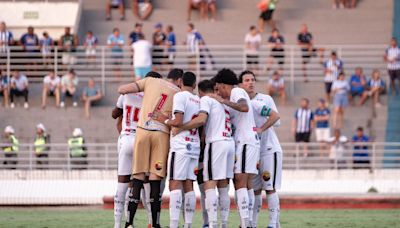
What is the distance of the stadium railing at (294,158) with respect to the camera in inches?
1326

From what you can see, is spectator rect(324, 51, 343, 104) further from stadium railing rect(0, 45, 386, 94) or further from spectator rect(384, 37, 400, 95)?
spectator rect(384, 37, 400, 95)

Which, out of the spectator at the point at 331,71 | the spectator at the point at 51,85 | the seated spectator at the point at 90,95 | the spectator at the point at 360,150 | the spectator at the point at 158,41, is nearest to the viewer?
the spectator at the point at 360,150

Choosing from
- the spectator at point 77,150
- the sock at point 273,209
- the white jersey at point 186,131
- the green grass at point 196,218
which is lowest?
the green grass at point 196,218

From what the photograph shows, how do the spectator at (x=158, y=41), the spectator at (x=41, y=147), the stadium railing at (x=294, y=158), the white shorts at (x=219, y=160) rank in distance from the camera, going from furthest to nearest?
the spectator at (x=158, y=41) < the spectator at (x=41, y=147) < the stadium railing at (x=294, y=158) < the white shorts at (x=219, y=160)

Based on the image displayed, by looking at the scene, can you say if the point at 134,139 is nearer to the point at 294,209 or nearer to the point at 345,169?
the point at 294,209

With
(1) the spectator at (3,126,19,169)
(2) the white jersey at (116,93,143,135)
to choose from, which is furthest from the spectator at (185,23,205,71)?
(2) the white jersey at (116,93,143,135)

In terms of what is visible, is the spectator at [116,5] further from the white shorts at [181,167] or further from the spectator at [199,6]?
the white shorts at [181,167]

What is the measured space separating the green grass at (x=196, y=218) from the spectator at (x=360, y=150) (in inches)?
232

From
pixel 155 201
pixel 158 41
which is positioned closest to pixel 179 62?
pixel 158 41

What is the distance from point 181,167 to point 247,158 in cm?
96

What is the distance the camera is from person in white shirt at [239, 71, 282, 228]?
2020 centimetres

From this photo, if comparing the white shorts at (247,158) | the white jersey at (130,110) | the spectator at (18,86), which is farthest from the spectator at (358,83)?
the white shorts at (247,158)

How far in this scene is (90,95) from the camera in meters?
38.0

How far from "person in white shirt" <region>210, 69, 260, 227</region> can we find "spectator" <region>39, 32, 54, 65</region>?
1928 centimetres
